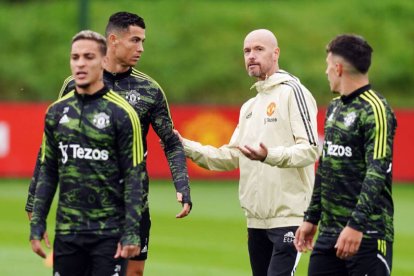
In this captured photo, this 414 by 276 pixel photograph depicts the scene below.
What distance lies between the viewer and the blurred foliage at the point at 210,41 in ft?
118

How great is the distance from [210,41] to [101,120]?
30252 mm

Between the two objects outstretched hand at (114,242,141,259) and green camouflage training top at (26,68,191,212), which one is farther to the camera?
green camouflage training top at (26,68,191,212)

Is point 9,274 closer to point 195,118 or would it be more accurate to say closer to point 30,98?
point 195,118

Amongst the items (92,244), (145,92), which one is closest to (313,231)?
(92,244)

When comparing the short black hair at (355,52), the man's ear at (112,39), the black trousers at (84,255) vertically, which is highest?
the man's ear at (112,39)

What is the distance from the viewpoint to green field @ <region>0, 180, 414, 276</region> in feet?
45.6

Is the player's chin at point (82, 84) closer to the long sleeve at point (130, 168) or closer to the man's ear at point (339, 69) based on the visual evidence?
the long sleeve at point (130, 168)

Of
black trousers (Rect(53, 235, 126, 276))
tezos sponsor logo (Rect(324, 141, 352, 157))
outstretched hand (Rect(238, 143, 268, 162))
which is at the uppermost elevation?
outstretched hand (Rect(238, 143, 268, 162))

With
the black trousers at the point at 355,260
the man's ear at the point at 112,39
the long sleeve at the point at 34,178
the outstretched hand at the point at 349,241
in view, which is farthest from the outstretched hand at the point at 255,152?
the man's ear at the point at 112,39

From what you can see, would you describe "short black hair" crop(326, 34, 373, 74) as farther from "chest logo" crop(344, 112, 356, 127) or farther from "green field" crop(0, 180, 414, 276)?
"green field" crop(0, 180, 414, 276)

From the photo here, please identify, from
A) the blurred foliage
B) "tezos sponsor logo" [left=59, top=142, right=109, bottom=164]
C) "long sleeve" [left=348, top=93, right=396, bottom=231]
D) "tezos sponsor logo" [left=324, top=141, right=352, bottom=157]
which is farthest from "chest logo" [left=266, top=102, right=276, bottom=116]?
the blurred foliage

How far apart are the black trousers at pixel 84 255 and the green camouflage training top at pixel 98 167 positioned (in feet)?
0.17

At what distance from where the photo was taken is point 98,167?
7.54 metres

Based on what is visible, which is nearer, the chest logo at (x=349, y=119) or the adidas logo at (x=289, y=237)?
the chest logo at (x=349, y=119)
